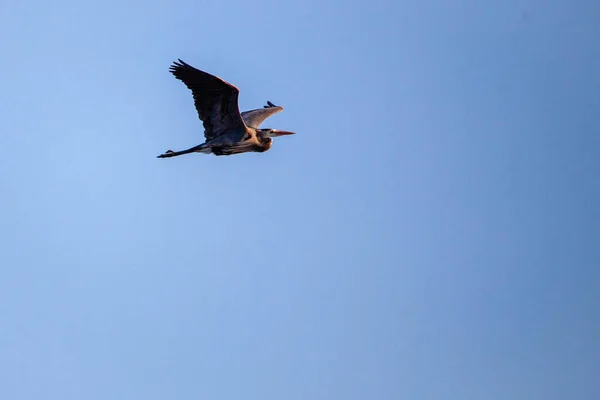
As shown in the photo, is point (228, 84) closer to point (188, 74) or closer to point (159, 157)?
point (188, 74)

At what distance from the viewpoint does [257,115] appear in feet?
99.8

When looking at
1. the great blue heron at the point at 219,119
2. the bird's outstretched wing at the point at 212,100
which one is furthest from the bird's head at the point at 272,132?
the bird's outstretched wing at the point at 212,100

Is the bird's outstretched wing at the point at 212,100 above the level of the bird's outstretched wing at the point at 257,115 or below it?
below

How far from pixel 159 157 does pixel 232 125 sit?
190 centimetres

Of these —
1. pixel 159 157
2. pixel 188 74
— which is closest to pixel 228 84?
pixel 188 74

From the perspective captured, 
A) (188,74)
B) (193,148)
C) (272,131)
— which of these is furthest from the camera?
(272,131)

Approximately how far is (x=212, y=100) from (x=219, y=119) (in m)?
0.64

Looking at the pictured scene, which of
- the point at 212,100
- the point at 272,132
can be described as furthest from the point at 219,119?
the point at 272,132

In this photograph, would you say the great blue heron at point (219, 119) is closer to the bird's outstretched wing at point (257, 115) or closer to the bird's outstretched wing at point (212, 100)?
the bird's outstretched wing at point (212, 100)

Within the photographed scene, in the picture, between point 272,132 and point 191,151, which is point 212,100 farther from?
point 272,132

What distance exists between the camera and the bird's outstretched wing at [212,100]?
1014 inches

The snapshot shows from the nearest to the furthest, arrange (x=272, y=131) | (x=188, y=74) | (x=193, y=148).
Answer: (x=188, y=74), (x=193, y=148), (x=272, y=131)

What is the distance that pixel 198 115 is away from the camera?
27.2m

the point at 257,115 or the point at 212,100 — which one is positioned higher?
the point at 257,115
